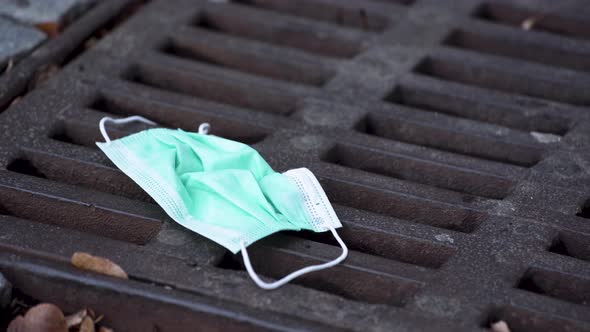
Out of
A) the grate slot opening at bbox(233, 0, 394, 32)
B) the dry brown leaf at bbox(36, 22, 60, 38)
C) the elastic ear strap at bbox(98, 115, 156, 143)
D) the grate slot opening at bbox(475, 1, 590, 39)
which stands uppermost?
the grate slot opening at bbox(475, 1, 590, 39)

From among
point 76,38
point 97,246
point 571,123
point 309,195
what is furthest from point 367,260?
point 76,38

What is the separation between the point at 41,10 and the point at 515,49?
4.99 feet

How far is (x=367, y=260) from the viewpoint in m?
1.94

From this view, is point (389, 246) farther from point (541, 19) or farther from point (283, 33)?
point (541, 19)

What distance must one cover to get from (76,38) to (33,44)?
0.13 meters

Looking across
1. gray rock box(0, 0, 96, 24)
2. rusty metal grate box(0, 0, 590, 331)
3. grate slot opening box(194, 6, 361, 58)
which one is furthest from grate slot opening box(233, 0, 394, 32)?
gray rock box(0, 0, 96, 24)

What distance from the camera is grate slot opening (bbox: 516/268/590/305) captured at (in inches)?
75.5

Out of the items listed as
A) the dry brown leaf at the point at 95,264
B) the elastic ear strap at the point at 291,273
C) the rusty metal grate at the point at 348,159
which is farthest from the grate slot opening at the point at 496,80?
the dry brown leaf at the point at 95,264

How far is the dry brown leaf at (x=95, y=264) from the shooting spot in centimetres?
188

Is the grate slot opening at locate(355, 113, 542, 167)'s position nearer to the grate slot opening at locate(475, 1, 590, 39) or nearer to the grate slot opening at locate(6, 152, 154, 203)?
the grate slot opening at locate(6, 152, 154, 203)

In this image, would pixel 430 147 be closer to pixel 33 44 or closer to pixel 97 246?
pixel 97 246

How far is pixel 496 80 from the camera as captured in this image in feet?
9.03

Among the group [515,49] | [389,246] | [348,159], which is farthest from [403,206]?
[515,49]

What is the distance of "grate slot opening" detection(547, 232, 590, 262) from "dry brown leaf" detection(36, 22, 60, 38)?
1.67m
